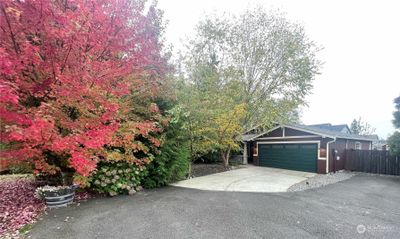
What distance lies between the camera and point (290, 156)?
44.3ft

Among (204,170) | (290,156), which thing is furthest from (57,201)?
(290,156)

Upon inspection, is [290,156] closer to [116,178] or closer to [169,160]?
[169,160]

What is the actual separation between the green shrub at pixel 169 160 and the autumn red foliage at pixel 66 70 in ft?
7.56

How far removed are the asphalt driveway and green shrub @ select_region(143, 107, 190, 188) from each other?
113cm

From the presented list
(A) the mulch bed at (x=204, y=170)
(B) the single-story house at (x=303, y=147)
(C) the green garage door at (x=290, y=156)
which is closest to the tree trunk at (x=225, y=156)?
(A) the mulch bed at (x=204, y=170)

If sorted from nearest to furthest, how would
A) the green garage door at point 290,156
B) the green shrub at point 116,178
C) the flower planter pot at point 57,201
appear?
the flower planter pot at point 57,201 < the green shrub at point 116,178 < the green garage door at point 290,156

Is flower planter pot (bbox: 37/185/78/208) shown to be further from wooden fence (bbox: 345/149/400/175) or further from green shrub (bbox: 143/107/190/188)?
wooden fence (bbox: 345/149/400/175)

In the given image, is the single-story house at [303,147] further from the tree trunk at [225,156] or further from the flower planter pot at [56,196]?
the flower planter pot at [56,196]

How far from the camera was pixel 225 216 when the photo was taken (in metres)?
4.78

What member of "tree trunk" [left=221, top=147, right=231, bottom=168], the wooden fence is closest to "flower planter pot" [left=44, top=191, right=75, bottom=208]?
"tree trunk" [left=221, top=147, right=231, bottom=168]

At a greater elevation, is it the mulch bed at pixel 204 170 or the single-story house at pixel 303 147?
the single-story house at pixel 303 147

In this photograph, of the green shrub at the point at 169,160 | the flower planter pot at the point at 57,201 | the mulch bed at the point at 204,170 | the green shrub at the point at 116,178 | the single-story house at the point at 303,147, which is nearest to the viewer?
the flower planter pot at the point at 57,201

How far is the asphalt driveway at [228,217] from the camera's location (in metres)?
3.94

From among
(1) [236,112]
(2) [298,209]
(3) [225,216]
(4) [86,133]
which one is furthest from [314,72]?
(4) [86,133]
